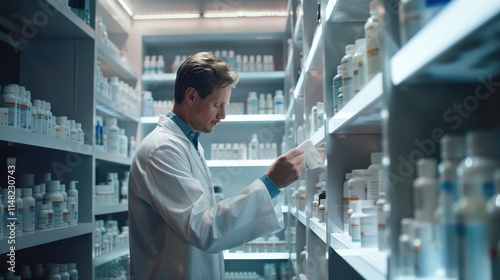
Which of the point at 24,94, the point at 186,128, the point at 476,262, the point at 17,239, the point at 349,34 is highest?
the point at 349,34

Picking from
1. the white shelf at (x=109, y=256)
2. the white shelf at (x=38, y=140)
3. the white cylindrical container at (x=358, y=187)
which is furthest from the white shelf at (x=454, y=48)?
the white shelf at (x=109, y=256)

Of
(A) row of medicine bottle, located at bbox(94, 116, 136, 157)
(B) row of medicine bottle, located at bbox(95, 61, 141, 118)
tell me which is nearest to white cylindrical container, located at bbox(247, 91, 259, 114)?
(B) row of medicine bottle, located at bbox(95, 61, 141, 118)

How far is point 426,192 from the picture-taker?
0.87 metres

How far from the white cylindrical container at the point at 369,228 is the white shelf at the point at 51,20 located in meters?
2.00

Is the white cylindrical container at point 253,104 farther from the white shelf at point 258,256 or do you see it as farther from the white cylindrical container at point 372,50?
the white cylindrical container at point 372,50

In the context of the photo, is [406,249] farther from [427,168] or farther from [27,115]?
[27,115]

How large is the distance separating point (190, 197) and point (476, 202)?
4.37 ft

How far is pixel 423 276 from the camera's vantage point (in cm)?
85

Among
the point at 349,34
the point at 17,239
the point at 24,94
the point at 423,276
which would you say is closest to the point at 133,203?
the point at 17,239

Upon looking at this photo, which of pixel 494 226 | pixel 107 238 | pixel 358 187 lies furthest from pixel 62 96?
pixel 494 226

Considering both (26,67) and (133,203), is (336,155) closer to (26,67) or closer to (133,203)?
(133,203)

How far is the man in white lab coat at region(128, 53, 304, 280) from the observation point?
1885 mm

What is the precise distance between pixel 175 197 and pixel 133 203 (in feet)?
0.95

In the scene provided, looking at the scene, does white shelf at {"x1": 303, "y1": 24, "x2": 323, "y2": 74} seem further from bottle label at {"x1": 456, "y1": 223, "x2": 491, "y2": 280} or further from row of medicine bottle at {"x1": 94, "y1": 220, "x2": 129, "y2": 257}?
row of medicine bottle at {"x1": 94, "y1": 220, "x2": 129, "y2": 257}
